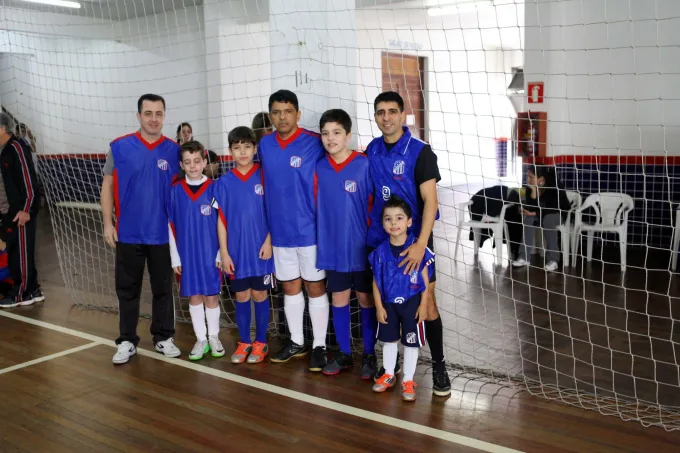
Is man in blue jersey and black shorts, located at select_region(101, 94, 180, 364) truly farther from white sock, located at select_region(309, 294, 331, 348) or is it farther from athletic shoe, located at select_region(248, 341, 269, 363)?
white sock, located at select_region(309, 294, 331, 348)

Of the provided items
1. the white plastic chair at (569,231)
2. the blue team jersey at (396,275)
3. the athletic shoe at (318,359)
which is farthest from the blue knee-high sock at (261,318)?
the white plastic chair at (569,231)

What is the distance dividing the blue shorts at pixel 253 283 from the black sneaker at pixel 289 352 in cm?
35

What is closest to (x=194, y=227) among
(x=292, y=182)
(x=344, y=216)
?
(x=292, y=182)

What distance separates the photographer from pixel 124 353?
3584 millimetres

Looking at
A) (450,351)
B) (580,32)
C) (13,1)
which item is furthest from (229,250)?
(13,1)

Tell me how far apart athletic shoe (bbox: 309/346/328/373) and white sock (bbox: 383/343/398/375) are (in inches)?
15.5

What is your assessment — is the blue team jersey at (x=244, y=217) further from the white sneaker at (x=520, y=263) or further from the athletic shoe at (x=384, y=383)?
the white sneaker at (x=520, y=263)

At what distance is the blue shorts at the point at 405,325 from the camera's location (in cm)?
296

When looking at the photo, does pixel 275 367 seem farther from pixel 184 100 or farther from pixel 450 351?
pixel 184 100

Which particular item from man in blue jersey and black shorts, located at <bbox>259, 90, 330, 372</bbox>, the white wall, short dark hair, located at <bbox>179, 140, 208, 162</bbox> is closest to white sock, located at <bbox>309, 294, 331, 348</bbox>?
man in blue jersey and black shorts, located at <bbox>259, 90, 330, 372</bbox>

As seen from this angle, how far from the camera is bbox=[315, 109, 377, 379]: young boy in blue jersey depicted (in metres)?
3.10

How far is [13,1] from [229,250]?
816cm

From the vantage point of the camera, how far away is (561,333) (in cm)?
393

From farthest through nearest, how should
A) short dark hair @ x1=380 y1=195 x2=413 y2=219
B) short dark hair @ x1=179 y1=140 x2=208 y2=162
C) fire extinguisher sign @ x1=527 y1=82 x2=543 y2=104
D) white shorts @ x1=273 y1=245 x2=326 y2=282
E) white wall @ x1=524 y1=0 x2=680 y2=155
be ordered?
fire extinguisher sign @ x1=527 y1=82 x2=543 y2=104 → white wall @ x1=524 y1=0 x2=680 y2=155 → short dark hair @ x1=179 y1=140 x2=208 y2=162 → white shorts @ x1=273 y1=245 x2=326 y2=282 → short dark hair @ x1=380 y1=195 x2=413 y2=219
